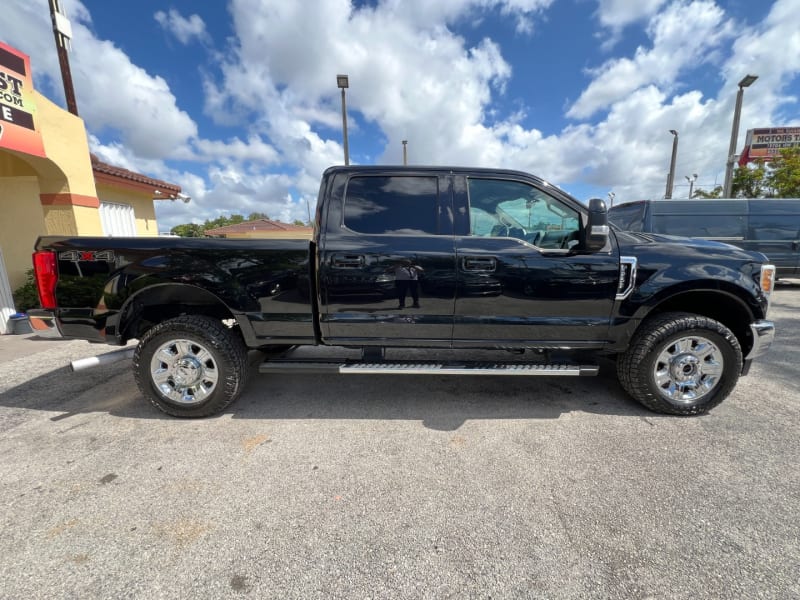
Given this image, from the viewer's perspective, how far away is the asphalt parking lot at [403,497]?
1596mm

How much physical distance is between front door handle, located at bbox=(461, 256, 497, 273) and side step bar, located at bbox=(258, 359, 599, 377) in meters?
0.81

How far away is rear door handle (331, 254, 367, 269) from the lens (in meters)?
2.77

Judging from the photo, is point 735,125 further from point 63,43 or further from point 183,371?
point 63,43

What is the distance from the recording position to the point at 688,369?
2.94 metres

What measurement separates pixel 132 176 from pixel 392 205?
31.1ft

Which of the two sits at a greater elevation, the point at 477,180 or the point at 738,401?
the point at 477,180

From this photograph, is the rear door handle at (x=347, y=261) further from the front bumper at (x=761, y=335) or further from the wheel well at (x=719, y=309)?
the front bumper at (x=761, y=335)

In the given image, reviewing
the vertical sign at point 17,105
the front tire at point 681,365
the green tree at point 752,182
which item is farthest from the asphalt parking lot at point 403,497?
the green tree at point 752,182

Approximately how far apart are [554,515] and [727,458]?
4.84 ft

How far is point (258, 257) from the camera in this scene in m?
2.77

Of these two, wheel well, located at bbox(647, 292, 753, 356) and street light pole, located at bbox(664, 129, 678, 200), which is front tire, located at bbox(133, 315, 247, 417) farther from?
street light pole, located at bbox(664, 129, 678, 200)

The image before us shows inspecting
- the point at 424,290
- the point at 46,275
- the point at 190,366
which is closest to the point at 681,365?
the point at 424,290

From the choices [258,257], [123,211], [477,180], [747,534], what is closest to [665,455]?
[747,534]

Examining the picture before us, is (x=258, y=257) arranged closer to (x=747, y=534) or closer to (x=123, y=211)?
(x=747, y=534)
